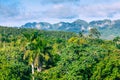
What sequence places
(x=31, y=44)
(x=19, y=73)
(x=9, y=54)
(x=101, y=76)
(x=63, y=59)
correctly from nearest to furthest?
(x=101, y=76) → (x=63, y=59) → (x=19, y=73) → (x=31, y=44) → (x=9, y=54)

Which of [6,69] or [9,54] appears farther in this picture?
[9,54]

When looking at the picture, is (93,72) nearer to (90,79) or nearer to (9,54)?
(90,79)

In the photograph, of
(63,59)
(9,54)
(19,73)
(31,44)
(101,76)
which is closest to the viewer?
(101,76)

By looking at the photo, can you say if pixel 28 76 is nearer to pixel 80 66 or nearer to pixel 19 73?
pixel 19 73

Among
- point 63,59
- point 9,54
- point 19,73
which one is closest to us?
Answer: point 63,59

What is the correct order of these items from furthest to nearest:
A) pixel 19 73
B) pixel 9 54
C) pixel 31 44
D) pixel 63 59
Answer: pixel 9 54 < pixel 31 44 < pixel 19 73 < pixel 63 59

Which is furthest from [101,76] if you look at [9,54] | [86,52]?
[9,54]

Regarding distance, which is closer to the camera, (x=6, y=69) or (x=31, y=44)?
(x=6, y=69)

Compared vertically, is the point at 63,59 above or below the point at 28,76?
above

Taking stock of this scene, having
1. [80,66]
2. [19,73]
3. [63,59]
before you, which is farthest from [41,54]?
[80,66]

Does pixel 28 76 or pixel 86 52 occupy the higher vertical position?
pixel 86 52
